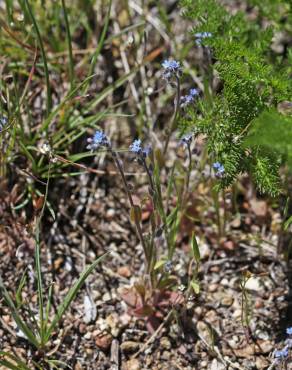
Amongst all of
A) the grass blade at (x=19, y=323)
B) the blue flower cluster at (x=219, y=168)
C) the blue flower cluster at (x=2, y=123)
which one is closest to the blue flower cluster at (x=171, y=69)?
the blue flower cluster at (x=219, y=168)

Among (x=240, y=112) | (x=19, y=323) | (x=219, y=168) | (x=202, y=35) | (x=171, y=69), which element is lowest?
(x=19, y=323)

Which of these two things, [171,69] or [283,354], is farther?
[171,69]

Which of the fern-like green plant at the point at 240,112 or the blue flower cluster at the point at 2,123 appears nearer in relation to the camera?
the fern-like green plant at the point at 240,112

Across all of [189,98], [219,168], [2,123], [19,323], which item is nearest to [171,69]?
[189,98]

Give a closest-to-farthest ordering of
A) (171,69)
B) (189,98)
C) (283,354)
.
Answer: (283,354) < (171,69) < (189,98)

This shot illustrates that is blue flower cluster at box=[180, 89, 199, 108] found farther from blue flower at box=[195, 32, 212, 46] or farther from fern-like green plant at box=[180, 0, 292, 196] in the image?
blue flower at box=[195, 32, 212, 46]

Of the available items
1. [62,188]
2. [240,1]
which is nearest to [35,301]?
[62,188]

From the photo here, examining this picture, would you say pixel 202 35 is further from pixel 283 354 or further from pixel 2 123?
pixel 283 354

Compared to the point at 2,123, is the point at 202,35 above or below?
above

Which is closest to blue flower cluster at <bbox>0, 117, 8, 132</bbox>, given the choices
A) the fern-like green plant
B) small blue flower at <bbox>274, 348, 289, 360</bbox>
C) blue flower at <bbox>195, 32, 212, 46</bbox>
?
the fern-like green plant

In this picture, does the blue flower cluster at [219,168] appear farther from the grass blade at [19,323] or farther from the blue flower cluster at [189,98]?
the grass blade at [19,323]

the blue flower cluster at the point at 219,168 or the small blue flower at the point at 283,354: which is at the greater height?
the blue flower cluster at the point at 219,168

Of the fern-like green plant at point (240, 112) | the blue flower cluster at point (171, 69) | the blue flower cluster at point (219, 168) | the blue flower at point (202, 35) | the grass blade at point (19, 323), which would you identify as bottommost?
the grass blade at point (19, 323)
